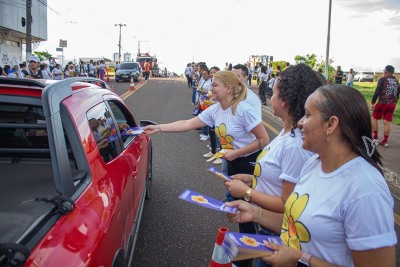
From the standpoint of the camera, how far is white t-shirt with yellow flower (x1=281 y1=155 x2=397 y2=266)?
4.34 ft

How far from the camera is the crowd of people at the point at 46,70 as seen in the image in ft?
42.9

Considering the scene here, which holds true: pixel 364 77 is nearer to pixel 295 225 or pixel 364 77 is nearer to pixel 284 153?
pixel 284 153

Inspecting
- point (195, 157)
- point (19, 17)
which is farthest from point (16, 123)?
point (19, 17)

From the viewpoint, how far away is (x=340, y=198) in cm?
143

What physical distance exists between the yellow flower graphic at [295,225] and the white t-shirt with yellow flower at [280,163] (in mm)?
258

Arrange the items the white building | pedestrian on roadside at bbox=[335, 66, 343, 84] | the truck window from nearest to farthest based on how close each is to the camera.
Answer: the truck window, pedestrian on roadside at bbox=[335, 66, 343, 84], the white building

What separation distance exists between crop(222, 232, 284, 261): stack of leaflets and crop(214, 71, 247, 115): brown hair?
179 cm

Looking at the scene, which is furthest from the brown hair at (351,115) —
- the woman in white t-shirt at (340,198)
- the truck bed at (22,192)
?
→ the truck bed at (22,192)

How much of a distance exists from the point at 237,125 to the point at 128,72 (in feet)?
84.8

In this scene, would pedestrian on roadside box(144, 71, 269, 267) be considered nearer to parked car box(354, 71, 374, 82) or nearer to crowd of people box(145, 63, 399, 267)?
crowd of people box(145, 63, 399, 267)

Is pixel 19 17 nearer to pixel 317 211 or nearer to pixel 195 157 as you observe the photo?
pixel 195 157

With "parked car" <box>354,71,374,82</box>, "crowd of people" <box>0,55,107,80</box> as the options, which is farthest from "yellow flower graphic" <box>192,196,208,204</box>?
"parked car" <box>354,71,374,82</box>

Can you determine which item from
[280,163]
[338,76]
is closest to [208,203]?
[280,163]

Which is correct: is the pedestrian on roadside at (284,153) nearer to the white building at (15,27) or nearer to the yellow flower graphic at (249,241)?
the yellow flower graphic at (249,241)
